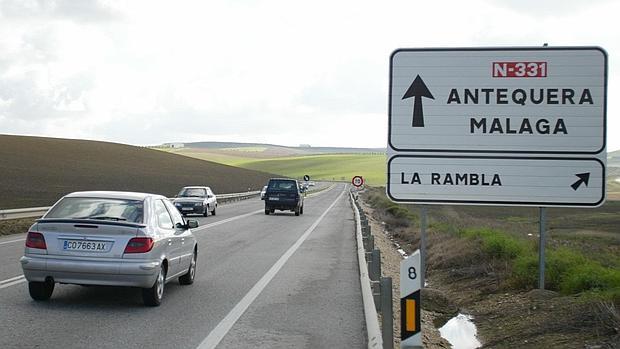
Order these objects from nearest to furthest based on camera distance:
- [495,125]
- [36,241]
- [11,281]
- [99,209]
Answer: [495,125] → [36,241] → [99,209] → [11,281]

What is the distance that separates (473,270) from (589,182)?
34.6ft

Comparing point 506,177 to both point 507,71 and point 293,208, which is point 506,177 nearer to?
point 507,71

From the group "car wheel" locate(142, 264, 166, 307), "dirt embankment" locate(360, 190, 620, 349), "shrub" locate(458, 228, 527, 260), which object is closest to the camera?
"dirt embankment" locate(360, 190, 620, 349)

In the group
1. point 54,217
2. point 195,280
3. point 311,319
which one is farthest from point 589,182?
point 195,280

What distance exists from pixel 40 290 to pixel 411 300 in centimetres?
650

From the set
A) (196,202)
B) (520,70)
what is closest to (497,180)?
(520,70)

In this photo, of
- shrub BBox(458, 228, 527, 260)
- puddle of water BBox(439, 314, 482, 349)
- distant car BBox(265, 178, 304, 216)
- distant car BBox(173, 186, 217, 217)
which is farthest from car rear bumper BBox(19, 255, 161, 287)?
distant car BBox(265, 178, 304, 216)

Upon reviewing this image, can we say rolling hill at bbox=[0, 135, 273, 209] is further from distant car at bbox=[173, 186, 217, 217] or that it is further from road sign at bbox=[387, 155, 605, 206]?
road sign at bbox=[387, 155, 605, 206]

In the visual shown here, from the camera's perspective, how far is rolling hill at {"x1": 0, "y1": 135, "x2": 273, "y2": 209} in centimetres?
5678

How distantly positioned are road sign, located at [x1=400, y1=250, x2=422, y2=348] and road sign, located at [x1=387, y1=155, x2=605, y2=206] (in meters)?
0.63

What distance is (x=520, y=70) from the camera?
7344 mm

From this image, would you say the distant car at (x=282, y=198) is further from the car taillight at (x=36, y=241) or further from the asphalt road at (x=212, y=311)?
the car taillight at (x=36, y=241)

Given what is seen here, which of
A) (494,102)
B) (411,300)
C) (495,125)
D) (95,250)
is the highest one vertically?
(494,102)

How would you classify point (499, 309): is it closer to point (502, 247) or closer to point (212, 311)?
point (212, 311)
